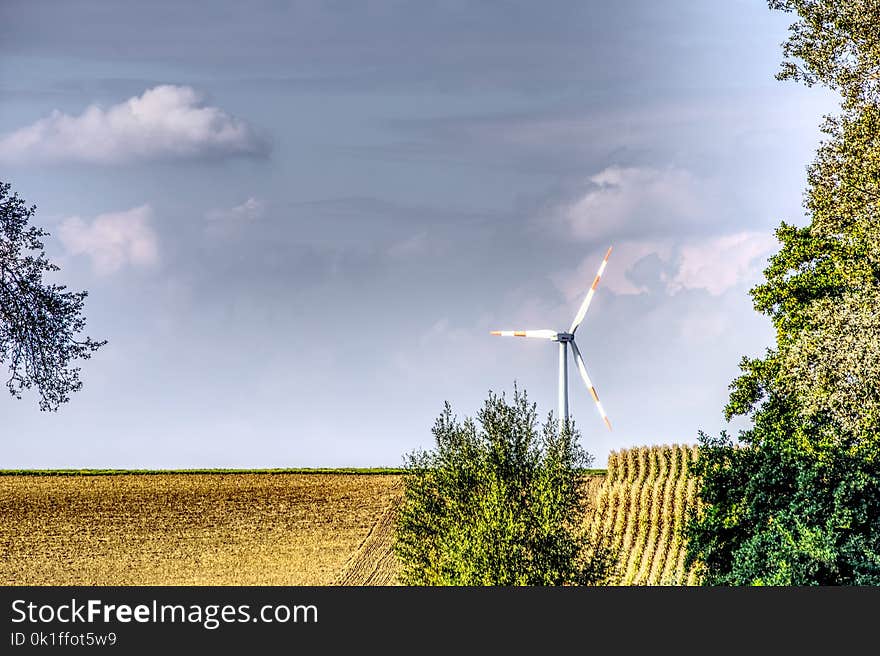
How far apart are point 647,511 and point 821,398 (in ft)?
63.4

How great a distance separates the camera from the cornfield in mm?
43594

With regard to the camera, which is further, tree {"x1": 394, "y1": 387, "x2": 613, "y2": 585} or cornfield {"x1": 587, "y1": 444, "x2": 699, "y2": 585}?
cornfield {"x1": 587, "y1": 444, "x2": 699, "y2": 585}

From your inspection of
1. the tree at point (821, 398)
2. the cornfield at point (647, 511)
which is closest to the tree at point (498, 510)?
the tree at point (821, 398)

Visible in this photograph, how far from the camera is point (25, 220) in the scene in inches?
1241

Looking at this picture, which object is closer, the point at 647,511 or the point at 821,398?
the point at 821,398

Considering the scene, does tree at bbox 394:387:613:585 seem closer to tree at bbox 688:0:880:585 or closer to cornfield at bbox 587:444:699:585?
tree at bbox 688:0:880:585

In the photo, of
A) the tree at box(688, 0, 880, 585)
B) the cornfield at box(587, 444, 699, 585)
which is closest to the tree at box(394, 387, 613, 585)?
the tree at box(688, 0, 880, 585)

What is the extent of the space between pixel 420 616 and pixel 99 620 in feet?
19.5

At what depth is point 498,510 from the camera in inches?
1224

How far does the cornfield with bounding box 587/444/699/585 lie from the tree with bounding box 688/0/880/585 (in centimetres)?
616

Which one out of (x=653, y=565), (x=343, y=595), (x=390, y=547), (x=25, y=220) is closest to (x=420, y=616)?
(x=343, y=595)

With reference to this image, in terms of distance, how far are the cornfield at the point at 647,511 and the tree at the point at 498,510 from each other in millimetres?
9881

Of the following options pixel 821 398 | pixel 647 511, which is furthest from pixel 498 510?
pixel 647 511

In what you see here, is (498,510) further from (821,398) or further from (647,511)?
(647,511)
